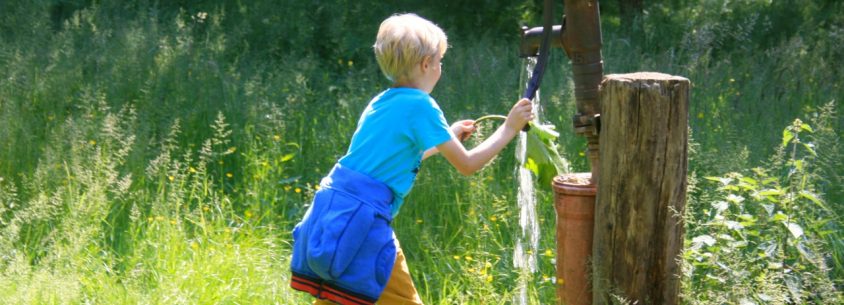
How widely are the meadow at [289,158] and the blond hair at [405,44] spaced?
112 cm

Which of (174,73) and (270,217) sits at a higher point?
(174,73)

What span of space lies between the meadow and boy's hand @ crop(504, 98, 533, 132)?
727 mm

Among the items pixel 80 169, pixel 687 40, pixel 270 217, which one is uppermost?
pixel 687 40

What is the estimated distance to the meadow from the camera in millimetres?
4145

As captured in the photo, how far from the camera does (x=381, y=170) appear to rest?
11.1 feet

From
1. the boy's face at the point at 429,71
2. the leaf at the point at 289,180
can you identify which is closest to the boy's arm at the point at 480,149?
the boy's face at the point at 429,71

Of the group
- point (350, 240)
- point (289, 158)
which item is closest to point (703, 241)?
point (350, 240)

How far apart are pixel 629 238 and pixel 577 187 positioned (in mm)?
334

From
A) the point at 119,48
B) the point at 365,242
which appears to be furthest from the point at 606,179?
the point at 119,48

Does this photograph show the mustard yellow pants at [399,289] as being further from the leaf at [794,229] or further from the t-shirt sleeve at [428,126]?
the leaf at [794,229]

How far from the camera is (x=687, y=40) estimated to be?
22.9 feet

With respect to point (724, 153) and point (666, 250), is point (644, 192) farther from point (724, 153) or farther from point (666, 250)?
point (724, 153)

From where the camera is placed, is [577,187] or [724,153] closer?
[577,187]

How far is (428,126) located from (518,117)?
0.33 m
